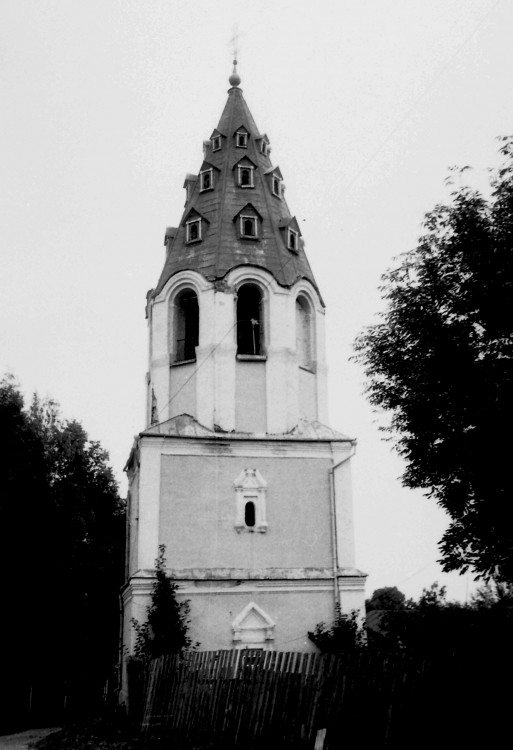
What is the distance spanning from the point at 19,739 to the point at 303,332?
43.9ft

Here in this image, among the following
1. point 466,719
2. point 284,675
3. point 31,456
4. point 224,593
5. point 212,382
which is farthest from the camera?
point 31,456

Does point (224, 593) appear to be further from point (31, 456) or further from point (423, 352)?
point (31, 456)

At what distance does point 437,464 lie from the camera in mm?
13172

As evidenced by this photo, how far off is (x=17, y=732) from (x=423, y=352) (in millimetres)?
19310

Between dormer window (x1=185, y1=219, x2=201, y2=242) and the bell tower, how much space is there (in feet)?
0.20

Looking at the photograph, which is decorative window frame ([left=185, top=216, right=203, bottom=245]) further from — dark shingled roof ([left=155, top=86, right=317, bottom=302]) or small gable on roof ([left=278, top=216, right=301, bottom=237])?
small gable on roof ([left=278, top=216, right=301, bottom=237])

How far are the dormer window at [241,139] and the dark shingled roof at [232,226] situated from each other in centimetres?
13

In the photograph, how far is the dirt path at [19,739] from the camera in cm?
1985

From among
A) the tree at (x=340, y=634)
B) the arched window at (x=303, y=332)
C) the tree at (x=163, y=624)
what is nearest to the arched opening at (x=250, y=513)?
the tree at (x=163, y=624)

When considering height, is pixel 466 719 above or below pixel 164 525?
below

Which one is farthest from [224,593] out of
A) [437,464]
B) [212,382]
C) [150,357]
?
[437,464]

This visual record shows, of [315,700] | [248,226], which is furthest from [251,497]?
[315,700]

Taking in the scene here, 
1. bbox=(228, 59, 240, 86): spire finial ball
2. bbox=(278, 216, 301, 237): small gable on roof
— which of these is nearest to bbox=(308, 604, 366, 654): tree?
bbox=(278, 216, 301, 237): small gable on roof

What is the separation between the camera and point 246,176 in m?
26.1
